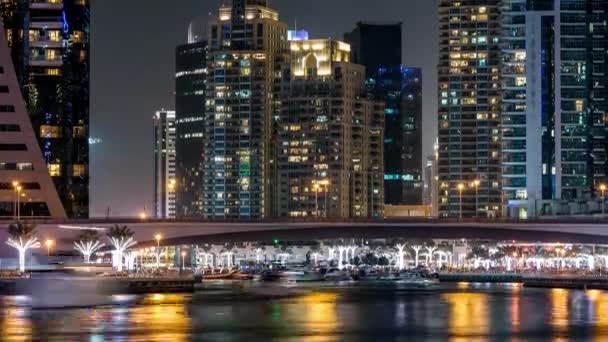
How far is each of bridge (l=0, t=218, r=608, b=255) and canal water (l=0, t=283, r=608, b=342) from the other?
64.6 feet

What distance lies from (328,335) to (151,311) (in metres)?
26.9

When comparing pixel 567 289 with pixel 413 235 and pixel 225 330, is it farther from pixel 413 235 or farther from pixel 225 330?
pixel 225 330

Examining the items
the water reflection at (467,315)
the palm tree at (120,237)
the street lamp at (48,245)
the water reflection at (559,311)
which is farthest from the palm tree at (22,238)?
the water reflection at (559,311)

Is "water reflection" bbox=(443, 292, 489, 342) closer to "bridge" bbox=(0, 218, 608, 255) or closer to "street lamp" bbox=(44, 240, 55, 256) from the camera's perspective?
"bridge" bbox=(0, 218, 608, 255)

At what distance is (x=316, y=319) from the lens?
356 feet

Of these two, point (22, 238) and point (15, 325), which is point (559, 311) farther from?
point (22, 238)

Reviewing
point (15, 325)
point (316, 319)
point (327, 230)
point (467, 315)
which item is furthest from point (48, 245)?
point (467, 315)

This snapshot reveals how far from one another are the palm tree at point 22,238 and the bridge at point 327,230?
4.49 metres

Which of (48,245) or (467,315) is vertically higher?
(48,245)

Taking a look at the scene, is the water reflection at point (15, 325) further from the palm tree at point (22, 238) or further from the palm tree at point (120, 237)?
the palm tree at point (120, 237)

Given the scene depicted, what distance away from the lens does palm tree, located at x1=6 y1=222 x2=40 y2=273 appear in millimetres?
167250

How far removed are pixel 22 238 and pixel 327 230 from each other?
3996cm

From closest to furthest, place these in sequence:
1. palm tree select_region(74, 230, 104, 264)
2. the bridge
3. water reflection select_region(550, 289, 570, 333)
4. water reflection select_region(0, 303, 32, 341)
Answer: water reflection select_region(0, 303, 32, 341) < water reflection select_region(550, 289, 570, 333) < the bridge < palm tree select_region(74, 230, 104, 264)

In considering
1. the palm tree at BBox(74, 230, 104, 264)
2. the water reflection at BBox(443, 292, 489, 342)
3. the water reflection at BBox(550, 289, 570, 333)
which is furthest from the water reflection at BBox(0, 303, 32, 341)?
the palm tree at BBox(74, 230, 104, 264)
